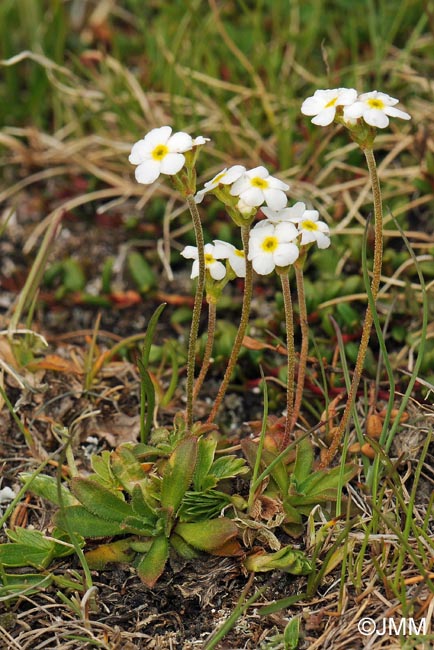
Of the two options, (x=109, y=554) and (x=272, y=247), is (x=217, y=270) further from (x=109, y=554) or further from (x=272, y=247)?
(x=109, y=554)

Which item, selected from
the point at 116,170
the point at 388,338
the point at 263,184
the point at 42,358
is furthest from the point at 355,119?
the point at 116,170

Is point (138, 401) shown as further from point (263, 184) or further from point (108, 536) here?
point (263, 184)

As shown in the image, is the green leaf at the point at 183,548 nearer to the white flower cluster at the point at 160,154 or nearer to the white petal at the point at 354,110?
the white flower cluster at the point at 160,154

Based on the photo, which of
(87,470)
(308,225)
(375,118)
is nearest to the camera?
(375,118)

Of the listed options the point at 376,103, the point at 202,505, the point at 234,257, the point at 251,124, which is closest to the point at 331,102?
the point at 376,103

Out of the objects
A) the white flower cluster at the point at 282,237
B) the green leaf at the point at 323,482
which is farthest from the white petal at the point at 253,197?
the green leaf at the point at 323,482

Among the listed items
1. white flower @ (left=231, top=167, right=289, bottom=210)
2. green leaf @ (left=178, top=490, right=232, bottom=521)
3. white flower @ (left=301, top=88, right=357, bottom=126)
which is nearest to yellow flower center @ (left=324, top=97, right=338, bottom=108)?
white flower @ (left=301, top=88, right=357, bottom=126)

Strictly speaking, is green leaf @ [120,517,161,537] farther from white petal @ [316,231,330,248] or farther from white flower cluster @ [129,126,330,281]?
white petal @ [316,231,330,248]
